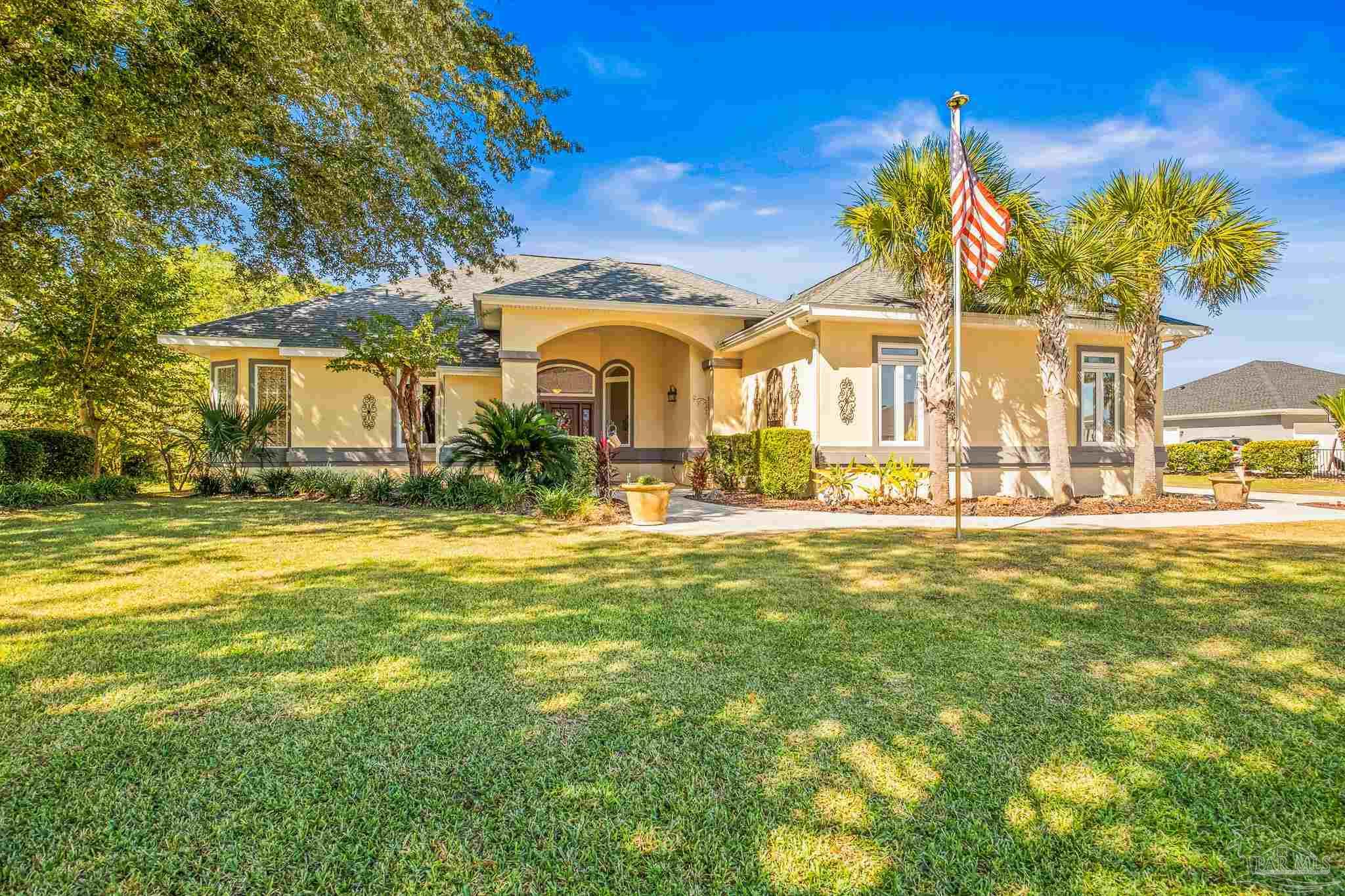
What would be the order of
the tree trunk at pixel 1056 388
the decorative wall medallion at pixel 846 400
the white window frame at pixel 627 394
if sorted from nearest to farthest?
the tree trunk at pixel 1056 388, the decorative wall medallion at pixel 846 400, the white window frame at pixel 627 394

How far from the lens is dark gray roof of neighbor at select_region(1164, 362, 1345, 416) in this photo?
25.6 metres

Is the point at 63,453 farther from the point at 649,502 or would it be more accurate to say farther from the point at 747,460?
the point at 747,460

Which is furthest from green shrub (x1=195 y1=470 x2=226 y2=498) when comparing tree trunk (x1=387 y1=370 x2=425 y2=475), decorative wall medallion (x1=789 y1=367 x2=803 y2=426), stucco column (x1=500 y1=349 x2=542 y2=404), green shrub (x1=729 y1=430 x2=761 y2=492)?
decorative wall medallion (x1=789 y1=367 x2=803 y2=426)

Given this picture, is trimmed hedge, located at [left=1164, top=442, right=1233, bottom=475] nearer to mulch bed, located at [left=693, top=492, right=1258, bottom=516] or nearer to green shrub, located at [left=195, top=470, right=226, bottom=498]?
mulch bed, located at [left=693, top=492, right=1258, bottom=516]

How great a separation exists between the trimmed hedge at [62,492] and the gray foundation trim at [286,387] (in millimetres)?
2724

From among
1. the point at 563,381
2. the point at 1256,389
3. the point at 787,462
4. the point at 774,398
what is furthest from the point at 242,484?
the point at 1256,389

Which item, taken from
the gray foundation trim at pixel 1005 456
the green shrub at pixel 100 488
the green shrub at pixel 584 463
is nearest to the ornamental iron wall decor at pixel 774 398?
the gray foundation trim at pixel 1005 456

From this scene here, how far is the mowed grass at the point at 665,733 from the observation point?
1879mm

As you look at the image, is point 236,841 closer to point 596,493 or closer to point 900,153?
point 596,493

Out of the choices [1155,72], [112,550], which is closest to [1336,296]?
[1155,72]

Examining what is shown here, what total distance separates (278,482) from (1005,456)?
557 inches

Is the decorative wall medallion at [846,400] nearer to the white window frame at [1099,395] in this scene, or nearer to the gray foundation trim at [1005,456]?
the gray foundation trim at [1005,456]

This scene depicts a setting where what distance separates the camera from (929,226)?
10.3 metres

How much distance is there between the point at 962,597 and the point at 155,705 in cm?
492
